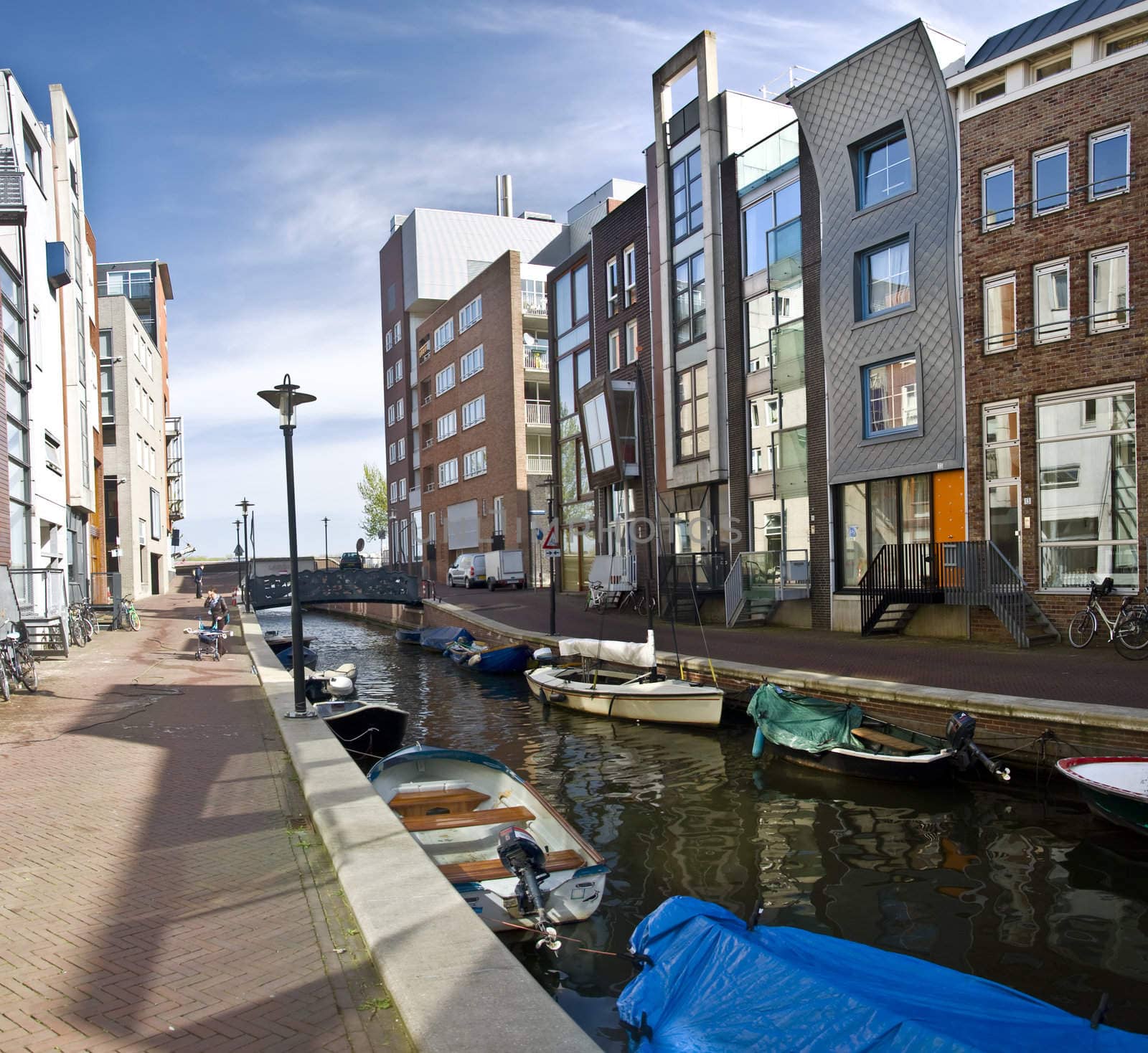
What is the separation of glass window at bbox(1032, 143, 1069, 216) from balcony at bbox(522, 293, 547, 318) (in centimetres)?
3201

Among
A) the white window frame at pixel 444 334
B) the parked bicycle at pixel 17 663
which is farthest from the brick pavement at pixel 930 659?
the white window frame at pixel 444 334

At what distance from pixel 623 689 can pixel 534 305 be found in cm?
3461

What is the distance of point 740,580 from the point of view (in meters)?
26.2

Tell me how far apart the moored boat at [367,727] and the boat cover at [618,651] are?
17.9 feet

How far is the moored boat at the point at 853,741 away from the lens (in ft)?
39.5

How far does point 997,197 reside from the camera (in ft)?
66.2

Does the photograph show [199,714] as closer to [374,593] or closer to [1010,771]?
[1010,771]

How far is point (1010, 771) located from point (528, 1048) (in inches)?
401

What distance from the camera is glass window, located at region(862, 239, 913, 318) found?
2228 cm

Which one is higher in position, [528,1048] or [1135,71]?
[1135,71]

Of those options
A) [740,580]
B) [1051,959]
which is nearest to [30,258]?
[740,580]

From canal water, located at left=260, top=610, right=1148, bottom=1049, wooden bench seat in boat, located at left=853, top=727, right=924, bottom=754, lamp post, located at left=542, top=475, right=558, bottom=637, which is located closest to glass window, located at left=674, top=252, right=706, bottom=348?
lamp post, located at left=542, top=475, right=558, bottom=637

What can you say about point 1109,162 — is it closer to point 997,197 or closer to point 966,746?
point 997,197

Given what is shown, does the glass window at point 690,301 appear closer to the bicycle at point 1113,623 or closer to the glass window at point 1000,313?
the glass window at point 1000,313
